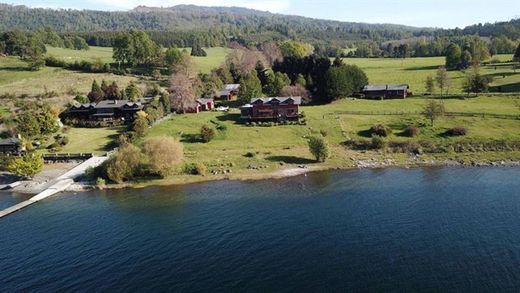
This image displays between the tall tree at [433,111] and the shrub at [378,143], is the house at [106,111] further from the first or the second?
the tall tree at [433,111]

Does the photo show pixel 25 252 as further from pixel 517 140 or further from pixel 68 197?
pixel 517 140

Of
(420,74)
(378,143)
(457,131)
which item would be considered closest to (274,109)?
(378,143)

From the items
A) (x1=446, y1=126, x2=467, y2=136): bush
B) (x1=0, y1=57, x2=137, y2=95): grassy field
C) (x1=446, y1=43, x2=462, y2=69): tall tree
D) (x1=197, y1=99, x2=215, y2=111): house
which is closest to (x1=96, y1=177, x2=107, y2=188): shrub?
(x1=197, y1=99, x2=215, y2=111): house

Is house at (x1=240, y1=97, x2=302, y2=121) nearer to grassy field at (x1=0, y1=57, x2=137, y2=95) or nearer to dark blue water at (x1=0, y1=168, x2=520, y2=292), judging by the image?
dark blue water at (x1=0, y1=168, x2=520, y2=292)

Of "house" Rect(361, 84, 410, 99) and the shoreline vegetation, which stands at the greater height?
"house" Rect(361, 84, 410, 99)

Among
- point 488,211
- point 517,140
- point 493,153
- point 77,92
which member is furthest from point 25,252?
point 77,92
